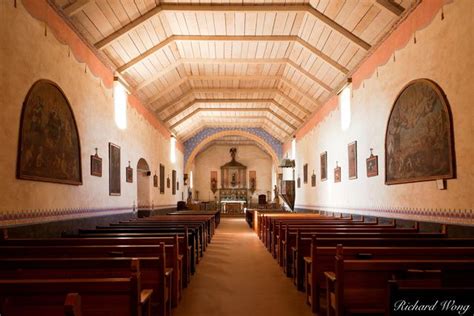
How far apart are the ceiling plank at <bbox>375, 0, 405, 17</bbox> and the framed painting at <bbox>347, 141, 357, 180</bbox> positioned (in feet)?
11.1

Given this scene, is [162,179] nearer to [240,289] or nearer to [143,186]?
[143,186]

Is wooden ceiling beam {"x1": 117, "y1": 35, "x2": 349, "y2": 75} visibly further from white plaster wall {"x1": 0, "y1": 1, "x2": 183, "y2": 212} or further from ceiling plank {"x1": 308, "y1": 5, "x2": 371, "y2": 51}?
ceiling plank {"x1": 308, "y1": 5, "x2": 371, "y2": 51}

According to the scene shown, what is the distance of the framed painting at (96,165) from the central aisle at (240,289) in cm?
281

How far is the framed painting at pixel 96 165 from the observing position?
26.6 feet

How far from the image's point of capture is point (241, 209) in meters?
24.6

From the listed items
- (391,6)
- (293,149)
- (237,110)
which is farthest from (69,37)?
(293,149)

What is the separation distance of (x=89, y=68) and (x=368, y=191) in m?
6.19

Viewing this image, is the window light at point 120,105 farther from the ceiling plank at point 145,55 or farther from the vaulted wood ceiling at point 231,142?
the vaulted wood ceiling at point 231,142

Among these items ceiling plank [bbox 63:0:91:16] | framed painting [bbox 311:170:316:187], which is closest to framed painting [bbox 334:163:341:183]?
framed painting [bbox 311:170:316:187]

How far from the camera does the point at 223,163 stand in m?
28.1

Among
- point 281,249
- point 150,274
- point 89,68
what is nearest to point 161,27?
point 89,68

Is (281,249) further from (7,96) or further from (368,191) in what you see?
(7,96)

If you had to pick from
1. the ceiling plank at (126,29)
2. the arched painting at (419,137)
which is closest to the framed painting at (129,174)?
the ceiling plank at (126,29)

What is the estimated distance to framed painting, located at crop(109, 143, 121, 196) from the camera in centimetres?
939
